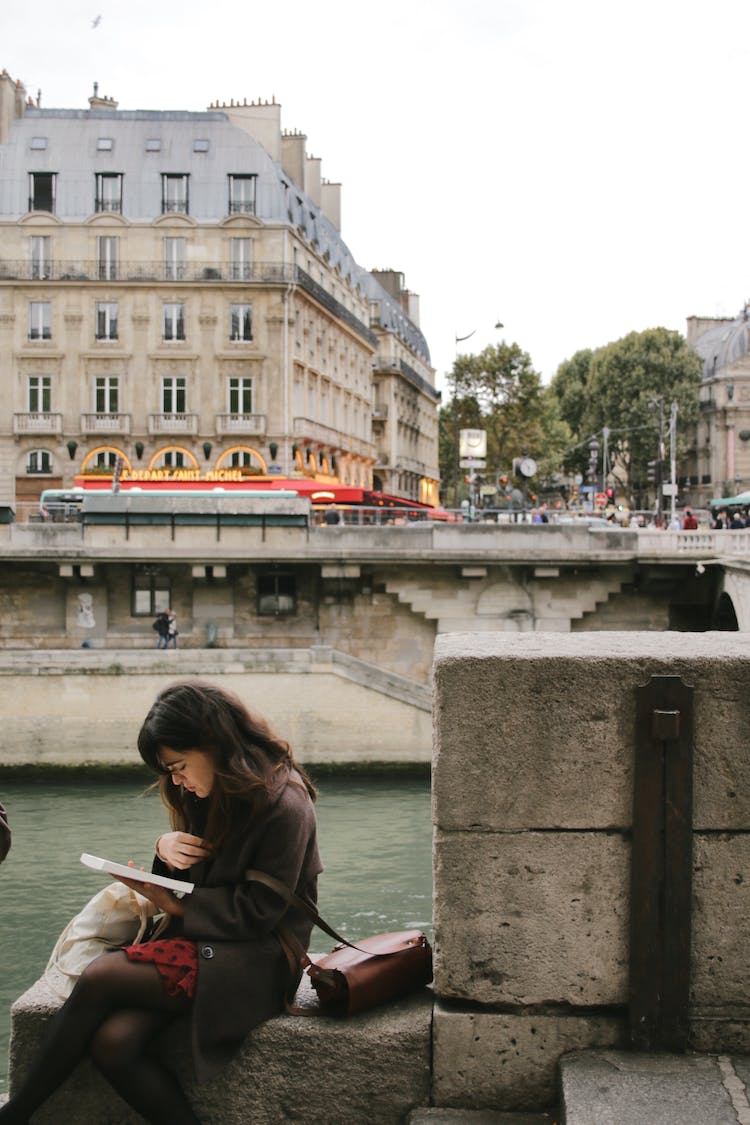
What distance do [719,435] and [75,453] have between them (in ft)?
174

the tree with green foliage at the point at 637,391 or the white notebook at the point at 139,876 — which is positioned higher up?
the tree with green foliage at the point at 637,391

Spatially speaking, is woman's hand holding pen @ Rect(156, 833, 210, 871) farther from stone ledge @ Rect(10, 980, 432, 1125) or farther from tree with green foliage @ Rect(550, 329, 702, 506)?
tree with green foliage @ Rect(550, 329, 702, 506)

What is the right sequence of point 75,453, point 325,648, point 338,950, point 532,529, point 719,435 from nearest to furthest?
point 338,950
point 325,648
point 532,529
point 75,453
point 719,435

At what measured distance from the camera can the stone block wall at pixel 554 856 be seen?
9.86ft

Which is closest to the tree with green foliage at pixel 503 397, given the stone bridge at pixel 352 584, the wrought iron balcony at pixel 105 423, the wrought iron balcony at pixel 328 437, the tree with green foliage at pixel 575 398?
the tree with green foliage at pixel 575 398

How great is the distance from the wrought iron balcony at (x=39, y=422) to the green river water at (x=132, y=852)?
61.4 feet

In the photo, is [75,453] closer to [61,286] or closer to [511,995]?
[61,286]

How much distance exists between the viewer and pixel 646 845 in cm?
300

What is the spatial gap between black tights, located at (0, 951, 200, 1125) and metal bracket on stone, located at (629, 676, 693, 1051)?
107 cm

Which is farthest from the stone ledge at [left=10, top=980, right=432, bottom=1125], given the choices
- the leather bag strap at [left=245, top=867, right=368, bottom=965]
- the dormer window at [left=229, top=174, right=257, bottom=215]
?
the dormer window at [left=229, top=174, right=257, bottom=215]

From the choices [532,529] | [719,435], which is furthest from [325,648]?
[719,435]

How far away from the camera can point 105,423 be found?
40.2 metres

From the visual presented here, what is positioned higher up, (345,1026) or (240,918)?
(240,918)

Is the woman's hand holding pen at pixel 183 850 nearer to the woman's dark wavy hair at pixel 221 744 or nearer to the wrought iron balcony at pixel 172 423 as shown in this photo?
the woman's dark wavy hair at pixel 221 744
